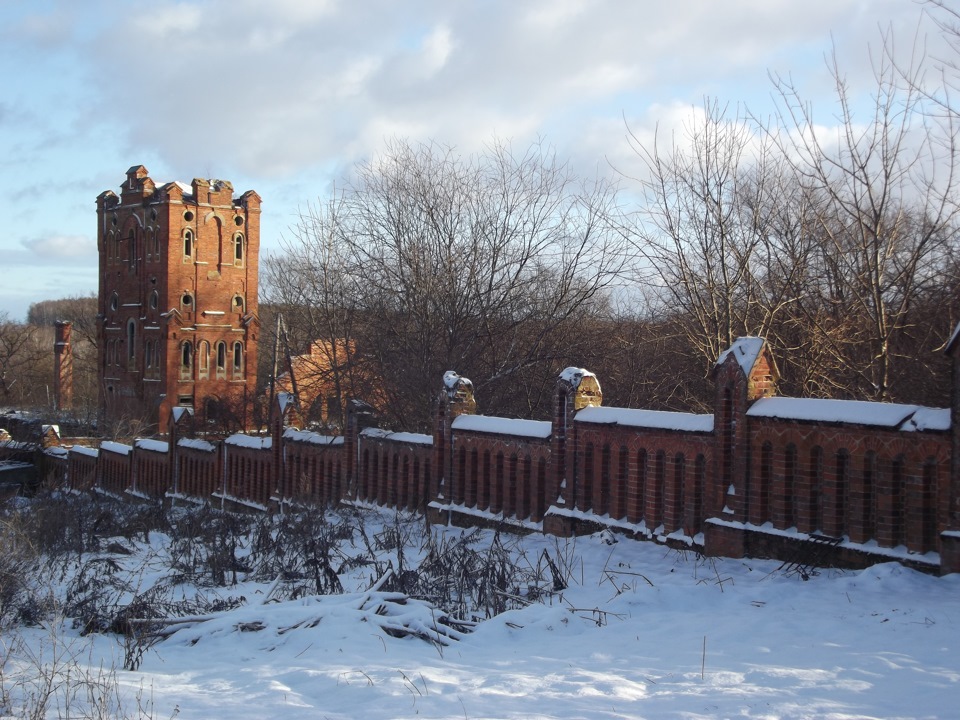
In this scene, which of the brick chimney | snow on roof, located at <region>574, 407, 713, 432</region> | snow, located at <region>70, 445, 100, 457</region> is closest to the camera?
snow on roof, located at <region>574, 407, 713, 432</region>

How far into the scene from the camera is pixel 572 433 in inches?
420

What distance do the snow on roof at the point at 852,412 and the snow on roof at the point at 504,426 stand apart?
3.26m

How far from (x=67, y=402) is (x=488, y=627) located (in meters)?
55.2

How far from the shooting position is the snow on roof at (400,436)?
1335cm

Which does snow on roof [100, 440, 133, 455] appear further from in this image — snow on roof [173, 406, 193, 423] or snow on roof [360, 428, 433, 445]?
snow on roof [360, 428, 433, 445]

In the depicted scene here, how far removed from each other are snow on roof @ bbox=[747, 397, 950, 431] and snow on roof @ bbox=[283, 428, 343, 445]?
29.1ft

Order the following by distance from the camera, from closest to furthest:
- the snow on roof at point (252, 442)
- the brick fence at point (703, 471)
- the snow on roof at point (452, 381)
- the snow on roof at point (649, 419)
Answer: the brick fence at point (703, 471) → the snow on roof at point (649, 419) → the snow on roof at point (452, 381) → the snow on roof at point (252, 442)

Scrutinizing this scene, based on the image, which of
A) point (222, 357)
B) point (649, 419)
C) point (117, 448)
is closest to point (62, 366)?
point (222, 357)

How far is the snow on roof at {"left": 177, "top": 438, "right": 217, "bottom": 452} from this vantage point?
66.7 feet

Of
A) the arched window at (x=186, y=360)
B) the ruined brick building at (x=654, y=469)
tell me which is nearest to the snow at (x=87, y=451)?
the ruined brick building at (x=654, y=469)

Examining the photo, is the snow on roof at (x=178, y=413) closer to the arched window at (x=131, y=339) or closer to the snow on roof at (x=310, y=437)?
the snow on roof at (x=310, y=437)

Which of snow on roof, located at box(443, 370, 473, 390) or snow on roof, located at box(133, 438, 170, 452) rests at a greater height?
snow on roof, located at box(443, 370, 473, 390)

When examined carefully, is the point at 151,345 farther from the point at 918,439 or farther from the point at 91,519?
the point at 918,439

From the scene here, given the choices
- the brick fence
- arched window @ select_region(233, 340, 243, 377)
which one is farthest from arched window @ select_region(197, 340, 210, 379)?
the brick fence
